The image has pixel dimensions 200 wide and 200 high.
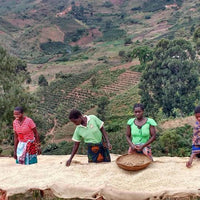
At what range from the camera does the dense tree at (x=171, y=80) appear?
13.9m

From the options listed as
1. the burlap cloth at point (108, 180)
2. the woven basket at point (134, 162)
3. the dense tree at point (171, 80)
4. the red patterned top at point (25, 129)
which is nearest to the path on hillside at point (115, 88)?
the dense tree at point (171, 80)

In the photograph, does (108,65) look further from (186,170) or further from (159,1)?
(159,1)

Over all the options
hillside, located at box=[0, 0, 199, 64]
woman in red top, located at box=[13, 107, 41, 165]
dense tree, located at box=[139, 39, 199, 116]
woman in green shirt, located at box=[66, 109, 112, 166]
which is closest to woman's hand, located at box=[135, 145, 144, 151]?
woman in green shirt, located at box=[66, 109, 112, 166]

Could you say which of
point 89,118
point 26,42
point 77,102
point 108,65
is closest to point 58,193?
point 89,118

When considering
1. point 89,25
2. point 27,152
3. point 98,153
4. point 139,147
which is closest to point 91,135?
point 98,153

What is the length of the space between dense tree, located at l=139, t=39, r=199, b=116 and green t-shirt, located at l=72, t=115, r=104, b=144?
10.6 meters

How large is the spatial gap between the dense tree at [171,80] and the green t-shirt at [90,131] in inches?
417

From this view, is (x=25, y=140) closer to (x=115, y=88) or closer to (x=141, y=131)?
(x=141, y=131)

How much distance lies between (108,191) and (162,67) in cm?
1202

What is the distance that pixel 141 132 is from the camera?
150 inches

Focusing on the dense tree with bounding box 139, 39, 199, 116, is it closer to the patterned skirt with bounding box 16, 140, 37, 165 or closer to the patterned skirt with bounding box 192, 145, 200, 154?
the patterned skirt with bounding box 16, 140, 37, 165

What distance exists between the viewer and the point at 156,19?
56438mm

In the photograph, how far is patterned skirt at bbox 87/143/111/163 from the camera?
13.1 ft

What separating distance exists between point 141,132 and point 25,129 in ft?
6.55
